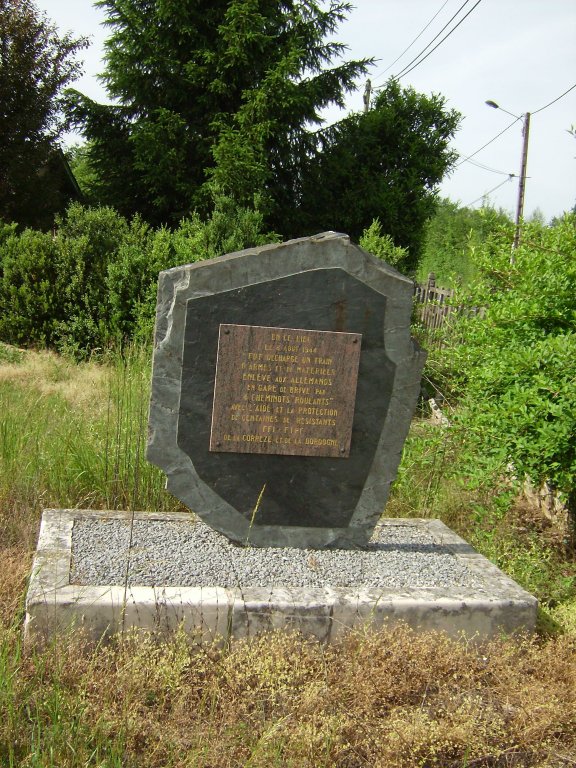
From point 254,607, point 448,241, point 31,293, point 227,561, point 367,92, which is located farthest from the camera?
point 448,241

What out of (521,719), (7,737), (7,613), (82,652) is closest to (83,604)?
(82,652)

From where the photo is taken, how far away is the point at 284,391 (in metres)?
4.00

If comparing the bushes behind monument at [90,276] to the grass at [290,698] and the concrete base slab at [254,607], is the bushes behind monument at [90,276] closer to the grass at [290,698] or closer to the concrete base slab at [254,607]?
the grass at [290,698]

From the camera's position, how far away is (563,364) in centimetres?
415

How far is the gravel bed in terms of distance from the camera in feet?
11.8

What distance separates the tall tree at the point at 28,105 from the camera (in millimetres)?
13000

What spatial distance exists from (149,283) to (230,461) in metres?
6.02

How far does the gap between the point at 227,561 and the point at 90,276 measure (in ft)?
22.5

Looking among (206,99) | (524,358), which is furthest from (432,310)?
(524,358)

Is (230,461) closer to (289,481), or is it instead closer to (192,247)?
(289,481)

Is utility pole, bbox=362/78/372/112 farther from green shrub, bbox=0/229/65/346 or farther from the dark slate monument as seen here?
the dark slate monument

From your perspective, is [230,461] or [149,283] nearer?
[230,461]

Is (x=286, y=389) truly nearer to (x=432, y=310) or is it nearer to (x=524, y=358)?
(x=524, y=358)

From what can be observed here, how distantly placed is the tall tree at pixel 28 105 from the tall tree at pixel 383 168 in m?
4.57
